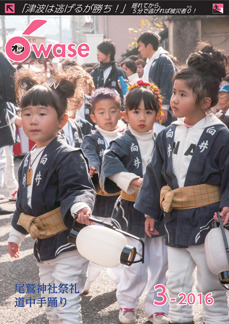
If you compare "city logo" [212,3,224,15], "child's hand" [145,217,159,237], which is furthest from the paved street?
"city logo" [212,3,224,15]

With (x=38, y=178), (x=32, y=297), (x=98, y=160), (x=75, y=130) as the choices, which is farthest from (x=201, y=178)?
(x=75, y=130)

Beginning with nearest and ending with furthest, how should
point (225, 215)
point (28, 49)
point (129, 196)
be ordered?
point (225, 215) → point (129, 196) → point (28, 49)

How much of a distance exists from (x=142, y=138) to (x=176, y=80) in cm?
69

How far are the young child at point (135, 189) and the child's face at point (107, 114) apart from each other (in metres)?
0.44

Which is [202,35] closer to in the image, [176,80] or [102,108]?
[102,108]

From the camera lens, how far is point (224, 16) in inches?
327

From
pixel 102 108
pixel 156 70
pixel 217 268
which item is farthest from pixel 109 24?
pixel 217 268

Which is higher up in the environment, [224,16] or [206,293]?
[224,16]

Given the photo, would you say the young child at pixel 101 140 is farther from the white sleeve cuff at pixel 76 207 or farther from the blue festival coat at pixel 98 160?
the white sleeve cuff at pixel 76 207

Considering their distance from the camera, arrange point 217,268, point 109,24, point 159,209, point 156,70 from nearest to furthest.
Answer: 1. point 217,268
2. point 159,209
3. point 156,70
4. point 109,24

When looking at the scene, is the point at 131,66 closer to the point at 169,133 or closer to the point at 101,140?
the point at 101,140

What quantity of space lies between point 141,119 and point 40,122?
3.03 ft

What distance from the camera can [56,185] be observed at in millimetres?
2686

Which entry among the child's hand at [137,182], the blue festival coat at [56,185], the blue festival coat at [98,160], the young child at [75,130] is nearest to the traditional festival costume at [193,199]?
the child's hand at [137,182]
